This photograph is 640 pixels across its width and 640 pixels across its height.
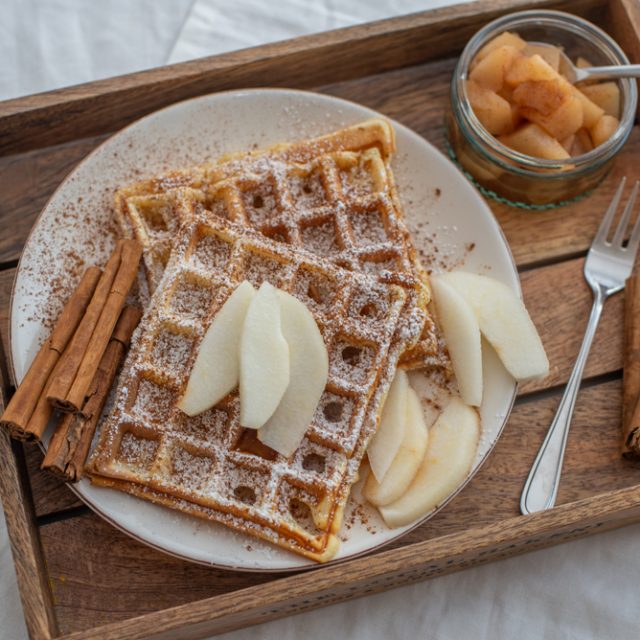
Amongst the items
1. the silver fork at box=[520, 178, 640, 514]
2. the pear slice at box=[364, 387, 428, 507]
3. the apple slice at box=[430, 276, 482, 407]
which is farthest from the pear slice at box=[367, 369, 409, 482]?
the silver fork at box=[520, 178, 640, 514]

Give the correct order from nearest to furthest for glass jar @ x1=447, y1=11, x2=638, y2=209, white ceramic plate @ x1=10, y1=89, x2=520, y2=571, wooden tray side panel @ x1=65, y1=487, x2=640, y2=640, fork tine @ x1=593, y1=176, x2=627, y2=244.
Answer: wooden tray side panel @ x1=65, y1=487, x2=640, y2=640, white ceramic plate @ x1=10, y1=89, x2=520, y2=571, glass jar @ x1=447, y1=11, x2=638, y2=209, fork tine @ x1=593, y1=176, x2=627, y2=244

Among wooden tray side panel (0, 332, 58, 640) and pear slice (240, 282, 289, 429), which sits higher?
pear slice (240, 282, 289, 429)

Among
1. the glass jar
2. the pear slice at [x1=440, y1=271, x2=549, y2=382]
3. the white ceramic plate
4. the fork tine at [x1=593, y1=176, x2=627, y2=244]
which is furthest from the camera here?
the fork tine at [x1=593, y1=176, x2=627, y2=244]

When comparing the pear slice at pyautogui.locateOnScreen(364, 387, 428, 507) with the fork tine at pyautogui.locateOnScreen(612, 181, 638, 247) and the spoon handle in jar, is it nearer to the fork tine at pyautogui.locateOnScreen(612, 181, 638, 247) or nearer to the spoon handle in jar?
the fork tine at pyautogui.locateOnScreen(612, 181, 638, 247)

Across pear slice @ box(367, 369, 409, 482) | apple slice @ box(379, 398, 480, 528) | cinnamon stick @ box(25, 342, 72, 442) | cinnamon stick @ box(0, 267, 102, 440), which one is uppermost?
cinnamon stick @ box(0, 267, 102, 440)

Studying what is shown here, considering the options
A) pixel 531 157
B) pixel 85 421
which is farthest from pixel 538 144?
pixel 85 421

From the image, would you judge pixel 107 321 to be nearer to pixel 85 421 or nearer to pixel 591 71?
pixel 85 421

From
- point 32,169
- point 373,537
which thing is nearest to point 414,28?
point 32,169
